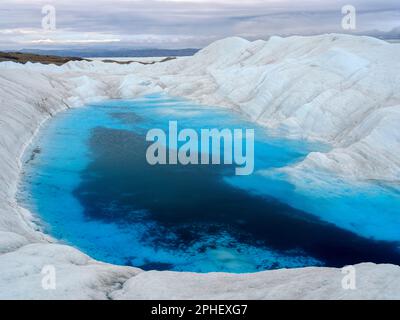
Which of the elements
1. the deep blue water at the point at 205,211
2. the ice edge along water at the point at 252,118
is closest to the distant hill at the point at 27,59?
the ice edge along water at the point at 252,118

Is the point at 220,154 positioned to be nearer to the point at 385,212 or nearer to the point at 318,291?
the point at 385,212

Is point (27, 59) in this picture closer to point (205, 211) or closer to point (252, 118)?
point (252, 118)

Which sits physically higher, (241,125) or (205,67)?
(205,67)

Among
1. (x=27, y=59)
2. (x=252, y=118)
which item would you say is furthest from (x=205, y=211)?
(x=27, y=59)

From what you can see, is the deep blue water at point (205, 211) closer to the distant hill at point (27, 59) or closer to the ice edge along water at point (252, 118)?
the ice edge along water at point (252, 118)

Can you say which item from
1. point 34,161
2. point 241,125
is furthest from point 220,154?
point 34,161

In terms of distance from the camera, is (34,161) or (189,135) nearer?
(34,161)

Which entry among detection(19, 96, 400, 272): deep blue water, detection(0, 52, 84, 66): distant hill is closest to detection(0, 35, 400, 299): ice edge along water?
detection(19, 96, 400, 272): deep blue water
